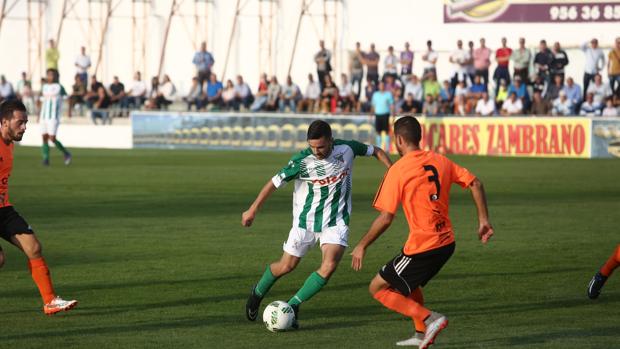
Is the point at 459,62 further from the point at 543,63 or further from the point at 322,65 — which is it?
the point at 322,65

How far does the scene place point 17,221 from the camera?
379 inches

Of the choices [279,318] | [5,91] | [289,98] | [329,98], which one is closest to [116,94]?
[5,91]

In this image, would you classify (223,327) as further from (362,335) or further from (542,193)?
(542,193)

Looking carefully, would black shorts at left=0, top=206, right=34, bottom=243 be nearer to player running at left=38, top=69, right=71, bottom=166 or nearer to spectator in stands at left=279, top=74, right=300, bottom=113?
player running at left=38, top=69, right=71, bottom=166

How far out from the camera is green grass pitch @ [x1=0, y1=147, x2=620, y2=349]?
898cm

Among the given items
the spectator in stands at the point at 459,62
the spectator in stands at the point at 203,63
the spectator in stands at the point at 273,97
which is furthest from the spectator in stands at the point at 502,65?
the spectator in stands at the point at 203,63

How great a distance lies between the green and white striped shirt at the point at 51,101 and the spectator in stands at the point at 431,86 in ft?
35.4

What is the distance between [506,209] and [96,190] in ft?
25.0

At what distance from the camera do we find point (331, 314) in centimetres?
980

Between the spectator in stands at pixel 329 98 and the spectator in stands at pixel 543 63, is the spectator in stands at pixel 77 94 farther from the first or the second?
the spectator in stands at pixel 543 63

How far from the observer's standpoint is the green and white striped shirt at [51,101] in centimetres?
2812

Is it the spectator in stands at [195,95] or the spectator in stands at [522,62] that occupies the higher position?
the spectator in stands at [522,62]

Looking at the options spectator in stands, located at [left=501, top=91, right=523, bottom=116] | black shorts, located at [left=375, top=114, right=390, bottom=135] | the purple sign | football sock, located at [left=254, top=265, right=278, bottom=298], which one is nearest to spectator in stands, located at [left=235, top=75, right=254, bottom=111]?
black shorts, located at [left=375, top=114, right=390, bottom=135]

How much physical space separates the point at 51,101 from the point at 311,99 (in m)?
9.96
